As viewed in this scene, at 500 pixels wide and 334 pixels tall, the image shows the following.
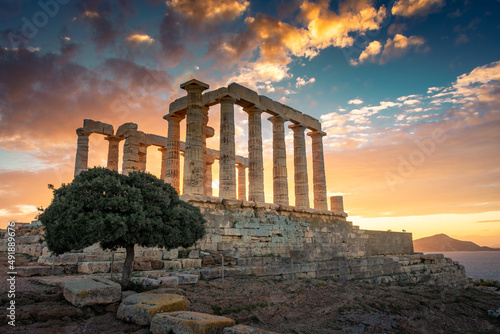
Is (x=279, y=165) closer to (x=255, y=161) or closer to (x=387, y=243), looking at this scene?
(x=255, y=161)

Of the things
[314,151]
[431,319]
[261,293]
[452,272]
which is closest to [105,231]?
[261,293]

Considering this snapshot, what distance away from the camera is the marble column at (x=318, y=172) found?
27422mm

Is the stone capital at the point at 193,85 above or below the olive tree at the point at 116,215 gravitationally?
above

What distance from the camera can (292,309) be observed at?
33.3ft

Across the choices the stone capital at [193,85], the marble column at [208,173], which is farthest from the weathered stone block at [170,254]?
the marble column at [208,173]

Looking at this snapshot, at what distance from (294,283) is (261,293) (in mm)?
2704

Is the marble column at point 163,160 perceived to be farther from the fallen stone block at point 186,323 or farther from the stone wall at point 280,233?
the fallen stone block at point 186,323

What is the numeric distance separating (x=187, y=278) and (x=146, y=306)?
152 inches

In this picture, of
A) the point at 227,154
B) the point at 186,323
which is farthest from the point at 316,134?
the point at 186,323

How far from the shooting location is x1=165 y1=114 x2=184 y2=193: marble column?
22.8 metres

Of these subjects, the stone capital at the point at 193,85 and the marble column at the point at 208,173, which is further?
the marble column at the point at 208,173

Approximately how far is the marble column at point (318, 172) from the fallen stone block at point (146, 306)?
20.7 meters

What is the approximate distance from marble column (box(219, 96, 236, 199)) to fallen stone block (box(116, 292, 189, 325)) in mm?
12150

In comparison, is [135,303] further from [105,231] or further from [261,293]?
[261,293]
